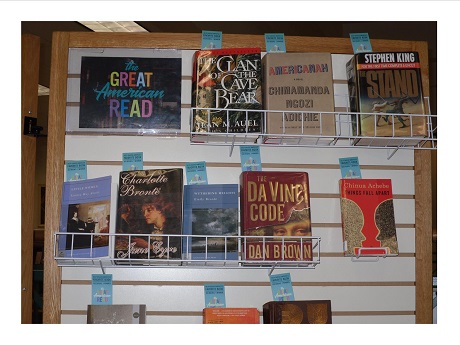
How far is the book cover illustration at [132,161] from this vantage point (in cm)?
230

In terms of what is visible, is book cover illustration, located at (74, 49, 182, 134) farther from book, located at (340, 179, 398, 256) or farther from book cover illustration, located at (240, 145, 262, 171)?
book, located at (340, 179, 398, 256)

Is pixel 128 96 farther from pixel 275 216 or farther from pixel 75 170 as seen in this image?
pixel 275 216

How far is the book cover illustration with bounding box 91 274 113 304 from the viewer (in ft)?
7.33

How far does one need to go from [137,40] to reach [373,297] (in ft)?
→ 4.99

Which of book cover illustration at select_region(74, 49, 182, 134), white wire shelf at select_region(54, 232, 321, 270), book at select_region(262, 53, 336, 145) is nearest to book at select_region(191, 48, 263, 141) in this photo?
book at select_region(262, 53, 336, 145)

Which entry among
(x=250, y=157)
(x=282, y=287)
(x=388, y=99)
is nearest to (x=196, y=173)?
(x=250, y=157)

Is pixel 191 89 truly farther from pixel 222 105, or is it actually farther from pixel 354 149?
pixel 354 149

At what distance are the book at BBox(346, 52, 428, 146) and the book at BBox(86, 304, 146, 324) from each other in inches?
43.9

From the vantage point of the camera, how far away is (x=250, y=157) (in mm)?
2338

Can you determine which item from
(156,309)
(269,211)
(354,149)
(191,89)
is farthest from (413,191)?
(156,309)

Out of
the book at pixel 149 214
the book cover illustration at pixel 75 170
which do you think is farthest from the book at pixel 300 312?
the book cover illustration at pixel 75 170

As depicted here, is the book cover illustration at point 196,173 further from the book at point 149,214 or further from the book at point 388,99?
the book at point 388,99

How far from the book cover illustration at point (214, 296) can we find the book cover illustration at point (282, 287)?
22cm

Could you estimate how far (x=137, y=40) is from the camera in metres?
2.38
